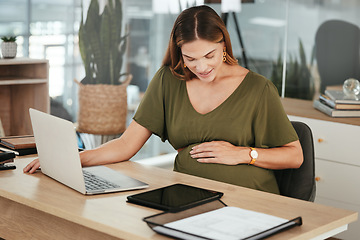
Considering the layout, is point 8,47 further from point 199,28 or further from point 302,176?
point 302,176

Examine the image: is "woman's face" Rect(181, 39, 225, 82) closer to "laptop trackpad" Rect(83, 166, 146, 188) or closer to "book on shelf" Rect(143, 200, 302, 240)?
"laptop trackpad" Rect(83, 166, 146, 188)

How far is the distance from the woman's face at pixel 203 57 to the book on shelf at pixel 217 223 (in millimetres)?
687

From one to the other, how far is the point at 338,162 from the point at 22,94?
2.27 meters

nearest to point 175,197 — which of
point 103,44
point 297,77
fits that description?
point 297,77

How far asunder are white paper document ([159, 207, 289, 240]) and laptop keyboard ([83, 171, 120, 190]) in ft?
1.40

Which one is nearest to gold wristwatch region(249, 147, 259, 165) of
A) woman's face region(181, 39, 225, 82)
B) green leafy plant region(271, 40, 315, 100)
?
woman's face region(181, 39, 225, 82)

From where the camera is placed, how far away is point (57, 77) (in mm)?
4734

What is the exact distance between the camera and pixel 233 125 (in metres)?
2.35

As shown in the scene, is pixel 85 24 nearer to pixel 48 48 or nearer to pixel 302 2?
pixel 48 48

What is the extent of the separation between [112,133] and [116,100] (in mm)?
265

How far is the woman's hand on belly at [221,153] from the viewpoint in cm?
223

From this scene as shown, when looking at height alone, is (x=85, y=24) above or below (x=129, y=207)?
above

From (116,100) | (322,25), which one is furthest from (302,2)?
(116,100)

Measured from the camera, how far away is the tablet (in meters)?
1.74
